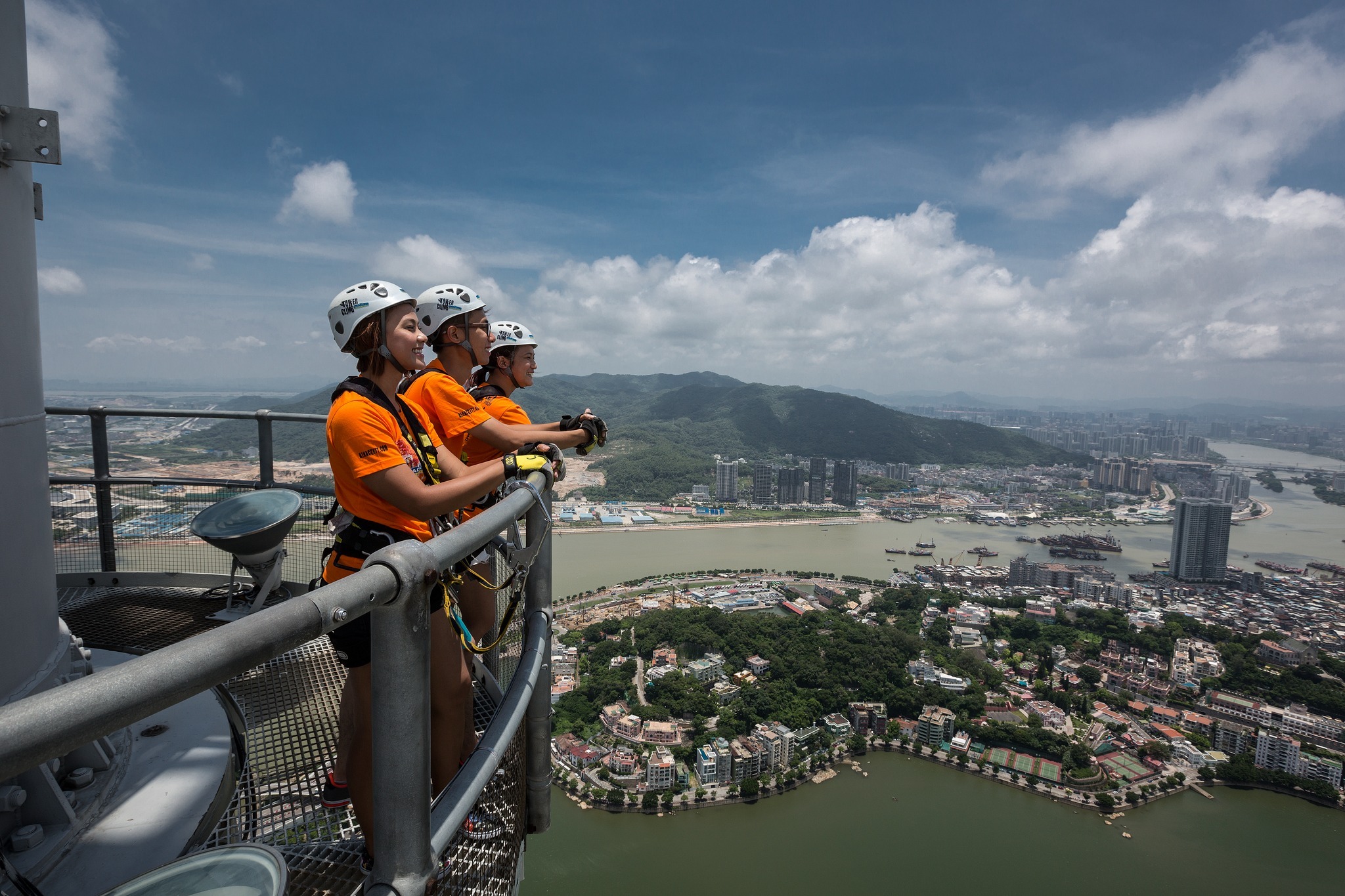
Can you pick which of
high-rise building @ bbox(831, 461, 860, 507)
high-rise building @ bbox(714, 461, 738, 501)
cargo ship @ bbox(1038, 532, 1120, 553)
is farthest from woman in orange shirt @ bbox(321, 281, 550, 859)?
high-rise building @ bbox(831, 461, 860, 507)

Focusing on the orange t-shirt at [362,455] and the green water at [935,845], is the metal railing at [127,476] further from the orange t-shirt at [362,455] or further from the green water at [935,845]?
the green water at [935,845]

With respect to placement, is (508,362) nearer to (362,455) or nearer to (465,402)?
(465,402)

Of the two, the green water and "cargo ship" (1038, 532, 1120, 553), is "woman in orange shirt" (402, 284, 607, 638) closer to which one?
the green water

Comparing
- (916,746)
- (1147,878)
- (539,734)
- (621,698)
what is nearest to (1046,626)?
(916,746)

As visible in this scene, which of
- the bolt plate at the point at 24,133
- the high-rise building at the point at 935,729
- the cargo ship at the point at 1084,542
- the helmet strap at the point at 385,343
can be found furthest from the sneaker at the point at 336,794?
the cargo ship at the point at 1084,542

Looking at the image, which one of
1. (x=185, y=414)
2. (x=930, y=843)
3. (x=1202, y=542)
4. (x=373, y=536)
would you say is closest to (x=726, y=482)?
(x=1202, y=542)

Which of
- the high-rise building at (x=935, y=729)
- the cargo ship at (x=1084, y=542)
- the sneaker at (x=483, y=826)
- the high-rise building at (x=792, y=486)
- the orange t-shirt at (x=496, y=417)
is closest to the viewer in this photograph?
the sneaker at (x=483, y=826)
